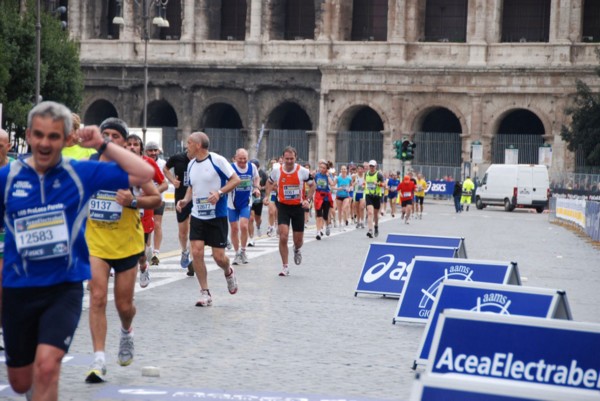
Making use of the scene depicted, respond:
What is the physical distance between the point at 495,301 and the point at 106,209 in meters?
2.98

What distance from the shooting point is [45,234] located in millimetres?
6984

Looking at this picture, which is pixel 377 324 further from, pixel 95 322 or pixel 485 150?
pixel 485 150

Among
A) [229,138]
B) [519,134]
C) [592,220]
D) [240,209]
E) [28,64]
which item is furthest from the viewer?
[229,138]

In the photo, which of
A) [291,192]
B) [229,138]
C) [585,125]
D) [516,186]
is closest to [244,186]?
[291,192]

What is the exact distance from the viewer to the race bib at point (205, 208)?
584 inches

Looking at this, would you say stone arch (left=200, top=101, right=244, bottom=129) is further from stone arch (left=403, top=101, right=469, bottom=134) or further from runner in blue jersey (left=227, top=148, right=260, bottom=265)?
runner in blue jersey (left=227, top=148, right=260, bottom=265)

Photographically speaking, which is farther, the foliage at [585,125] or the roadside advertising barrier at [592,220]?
the foliage at [585,125]

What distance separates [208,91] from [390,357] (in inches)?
2200

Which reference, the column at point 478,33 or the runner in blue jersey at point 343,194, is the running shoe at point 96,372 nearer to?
the runner in blue jersey at point 343,194

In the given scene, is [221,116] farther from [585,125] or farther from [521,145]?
[585,125]

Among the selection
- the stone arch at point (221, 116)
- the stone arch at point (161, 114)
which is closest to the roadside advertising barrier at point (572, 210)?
the stone arch at point (221, 116)

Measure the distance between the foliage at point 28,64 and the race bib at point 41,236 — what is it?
39.8 metres

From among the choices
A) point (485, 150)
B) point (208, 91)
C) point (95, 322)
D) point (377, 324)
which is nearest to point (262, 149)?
point (208, 91)

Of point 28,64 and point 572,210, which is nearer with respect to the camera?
point 572,210
